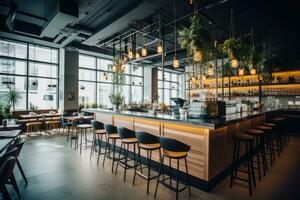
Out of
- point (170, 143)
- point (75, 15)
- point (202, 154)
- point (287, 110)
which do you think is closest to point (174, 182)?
point (202, 154)

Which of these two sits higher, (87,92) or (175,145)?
(87,92)

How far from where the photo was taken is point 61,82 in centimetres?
933

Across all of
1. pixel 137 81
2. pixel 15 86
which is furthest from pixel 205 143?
pixel 137 81

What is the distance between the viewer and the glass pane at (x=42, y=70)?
8.62 m

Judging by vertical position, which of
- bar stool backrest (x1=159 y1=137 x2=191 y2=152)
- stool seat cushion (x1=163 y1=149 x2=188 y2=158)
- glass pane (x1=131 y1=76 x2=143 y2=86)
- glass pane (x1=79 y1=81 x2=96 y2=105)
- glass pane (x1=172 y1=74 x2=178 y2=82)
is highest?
glass pane (x1=172 y1=74 x2=178 y2=82)

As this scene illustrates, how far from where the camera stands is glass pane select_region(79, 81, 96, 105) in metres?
10.2

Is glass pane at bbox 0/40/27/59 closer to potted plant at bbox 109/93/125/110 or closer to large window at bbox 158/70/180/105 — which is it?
potted plant at bbox 109/93/125/110

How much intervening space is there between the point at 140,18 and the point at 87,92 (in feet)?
22.1

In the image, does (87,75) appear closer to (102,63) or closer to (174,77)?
(102,63)

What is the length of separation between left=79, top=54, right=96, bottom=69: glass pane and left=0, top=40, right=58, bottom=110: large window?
138cm

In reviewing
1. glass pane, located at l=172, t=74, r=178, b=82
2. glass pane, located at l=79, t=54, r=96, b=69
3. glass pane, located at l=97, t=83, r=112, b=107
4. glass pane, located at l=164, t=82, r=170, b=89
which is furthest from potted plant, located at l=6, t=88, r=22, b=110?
glass pane, located at l=172, t=74, r=178, b=82

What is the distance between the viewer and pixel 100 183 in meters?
3.14

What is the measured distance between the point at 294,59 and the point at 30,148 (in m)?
11.4

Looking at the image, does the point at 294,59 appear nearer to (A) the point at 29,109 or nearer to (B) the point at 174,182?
(B) the point at 174,182
